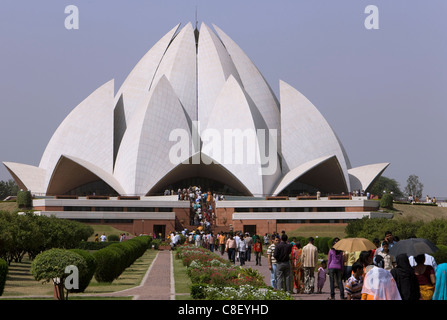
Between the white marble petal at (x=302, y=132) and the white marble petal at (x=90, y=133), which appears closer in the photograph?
the white marble petal at (x=90, y=133)

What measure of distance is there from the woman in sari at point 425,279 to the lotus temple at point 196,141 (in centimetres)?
3388

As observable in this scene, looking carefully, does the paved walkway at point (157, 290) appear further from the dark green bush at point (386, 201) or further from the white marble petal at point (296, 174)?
the dark green bush at point (386, 201)

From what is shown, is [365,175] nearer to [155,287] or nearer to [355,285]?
[155,287]

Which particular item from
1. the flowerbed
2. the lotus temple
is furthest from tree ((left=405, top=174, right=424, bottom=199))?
the flowerbed

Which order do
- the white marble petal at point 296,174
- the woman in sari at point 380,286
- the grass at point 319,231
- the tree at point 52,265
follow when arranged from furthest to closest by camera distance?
1. the white marble petal at point 296,174
2. the grass at point 319,231
3. the tree at point 52,265
4. the woman in sari at point 380,286

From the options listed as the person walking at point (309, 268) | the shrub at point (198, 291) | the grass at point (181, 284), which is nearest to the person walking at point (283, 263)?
the person walking at point (309, 268)

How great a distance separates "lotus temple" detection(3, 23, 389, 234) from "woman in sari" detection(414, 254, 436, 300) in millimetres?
33877

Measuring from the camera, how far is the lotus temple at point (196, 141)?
4591 centimetres

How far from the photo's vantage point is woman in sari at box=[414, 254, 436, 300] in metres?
6.96

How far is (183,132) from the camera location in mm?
48250

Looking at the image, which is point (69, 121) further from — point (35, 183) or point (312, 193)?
point (312, 193)

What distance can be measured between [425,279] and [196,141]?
42.4 meters
